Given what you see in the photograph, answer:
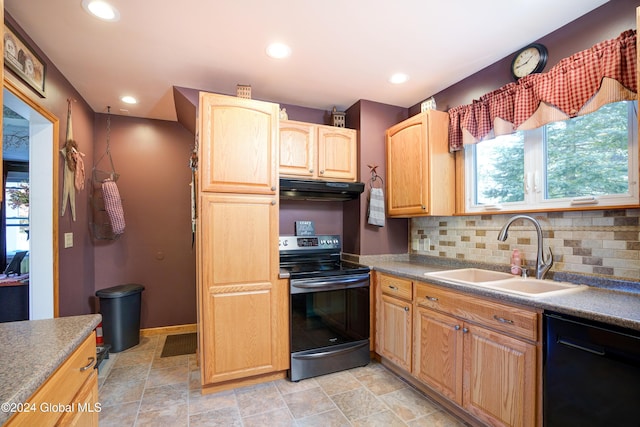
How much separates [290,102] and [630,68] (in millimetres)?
2384

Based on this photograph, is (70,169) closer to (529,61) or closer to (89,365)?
(89,365)

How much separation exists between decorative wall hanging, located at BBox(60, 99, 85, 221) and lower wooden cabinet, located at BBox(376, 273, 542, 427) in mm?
2843

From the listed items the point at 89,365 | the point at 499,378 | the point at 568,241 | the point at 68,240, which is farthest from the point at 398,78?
the point at 68,240

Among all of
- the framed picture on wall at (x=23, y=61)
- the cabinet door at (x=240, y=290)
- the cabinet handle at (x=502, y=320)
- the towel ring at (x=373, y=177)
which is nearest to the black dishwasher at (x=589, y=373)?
the cabinet handle at (x=502, y=320)

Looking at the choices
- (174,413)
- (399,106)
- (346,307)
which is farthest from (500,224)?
(174,413)

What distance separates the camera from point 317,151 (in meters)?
2.70

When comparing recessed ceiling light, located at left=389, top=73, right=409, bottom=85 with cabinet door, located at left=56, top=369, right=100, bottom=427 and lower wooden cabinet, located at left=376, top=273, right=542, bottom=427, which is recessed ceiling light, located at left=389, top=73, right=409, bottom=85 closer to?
lower wooden cabinet, located at left=376, top=273, right=542, bottom=427

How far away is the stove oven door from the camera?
90.5 inches

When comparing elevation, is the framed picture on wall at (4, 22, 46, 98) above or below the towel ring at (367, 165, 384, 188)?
above

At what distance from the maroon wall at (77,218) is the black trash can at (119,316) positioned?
20cm

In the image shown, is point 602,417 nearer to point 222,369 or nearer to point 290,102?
point 222,369

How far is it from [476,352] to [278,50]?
230cm

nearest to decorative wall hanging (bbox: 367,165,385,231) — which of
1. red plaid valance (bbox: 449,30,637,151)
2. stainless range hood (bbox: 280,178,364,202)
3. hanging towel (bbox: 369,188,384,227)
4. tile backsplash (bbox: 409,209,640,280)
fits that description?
hanging towel (bbox: 369,188,384,227)

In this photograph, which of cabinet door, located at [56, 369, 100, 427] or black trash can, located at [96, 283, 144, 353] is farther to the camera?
black trash can, located at [96, 283, 144, 353]
